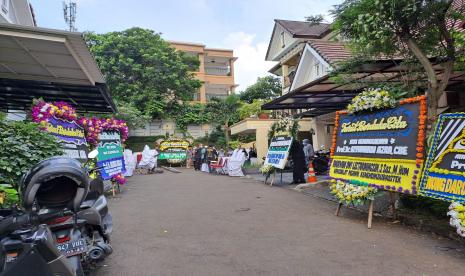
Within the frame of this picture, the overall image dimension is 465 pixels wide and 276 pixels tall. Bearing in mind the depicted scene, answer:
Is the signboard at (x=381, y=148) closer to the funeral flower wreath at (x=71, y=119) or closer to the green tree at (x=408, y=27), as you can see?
the green tree at (x=408, y=27)

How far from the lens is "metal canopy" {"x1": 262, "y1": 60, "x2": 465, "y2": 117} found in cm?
1004

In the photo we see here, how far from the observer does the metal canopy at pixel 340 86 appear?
395 inches

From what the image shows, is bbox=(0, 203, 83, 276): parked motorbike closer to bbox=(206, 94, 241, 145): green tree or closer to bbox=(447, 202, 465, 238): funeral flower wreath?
bbox=(447, 202, 465, 238): funeral flower wreath

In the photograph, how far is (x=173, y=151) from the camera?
29.0 m

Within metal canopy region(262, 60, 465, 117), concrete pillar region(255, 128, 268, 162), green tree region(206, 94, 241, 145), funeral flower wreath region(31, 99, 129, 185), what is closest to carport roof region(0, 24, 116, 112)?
funeral flower wreath region(31, 99, 129, 185)

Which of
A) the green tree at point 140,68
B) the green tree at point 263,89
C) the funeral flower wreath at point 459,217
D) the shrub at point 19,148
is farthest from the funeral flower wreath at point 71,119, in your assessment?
the green tree at point 263,89

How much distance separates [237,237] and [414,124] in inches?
135

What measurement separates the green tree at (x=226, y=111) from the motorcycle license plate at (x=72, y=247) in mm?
31773

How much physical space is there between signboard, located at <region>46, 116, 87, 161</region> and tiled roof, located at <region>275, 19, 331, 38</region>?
17450 mm

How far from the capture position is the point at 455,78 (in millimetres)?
11836

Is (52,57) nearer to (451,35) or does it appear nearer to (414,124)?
(414,124)

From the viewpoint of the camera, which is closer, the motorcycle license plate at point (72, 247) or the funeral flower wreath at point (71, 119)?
the motorcycle license plate at point (72, 247)

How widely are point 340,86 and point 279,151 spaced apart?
10.0 ft

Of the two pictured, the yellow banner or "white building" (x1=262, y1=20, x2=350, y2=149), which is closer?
the yellow banner
